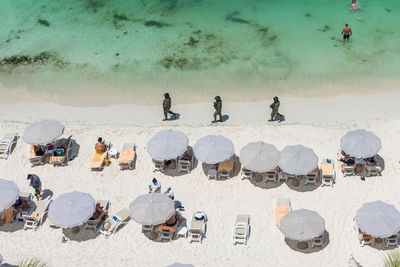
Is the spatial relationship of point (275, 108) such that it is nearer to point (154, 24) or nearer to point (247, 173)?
point (247, 173)

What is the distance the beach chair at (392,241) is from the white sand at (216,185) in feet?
1.58

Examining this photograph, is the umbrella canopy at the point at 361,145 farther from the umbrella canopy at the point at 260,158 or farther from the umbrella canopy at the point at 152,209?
the umbrella canopy at the point at 152,209

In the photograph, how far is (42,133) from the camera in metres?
21.0

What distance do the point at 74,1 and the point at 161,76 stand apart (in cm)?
1256

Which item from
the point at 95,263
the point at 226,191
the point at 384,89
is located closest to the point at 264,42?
the point at 384,89

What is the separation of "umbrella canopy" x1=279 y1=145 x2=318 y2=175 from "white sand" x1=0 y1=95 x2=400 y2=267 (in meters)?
1.02

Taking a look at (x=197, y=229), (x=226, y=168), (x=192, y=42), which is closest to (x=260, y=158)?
(x=226, y=168)

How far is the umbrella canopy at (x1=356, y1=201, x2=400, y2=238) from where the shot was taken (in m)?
16.0

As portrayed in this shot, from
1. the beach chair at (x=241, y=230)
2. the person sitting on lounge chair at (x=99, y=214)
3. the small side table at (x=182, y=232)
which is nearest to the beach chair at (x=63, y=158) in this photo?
the person sitting on lounge chair at (x=99, y=214)

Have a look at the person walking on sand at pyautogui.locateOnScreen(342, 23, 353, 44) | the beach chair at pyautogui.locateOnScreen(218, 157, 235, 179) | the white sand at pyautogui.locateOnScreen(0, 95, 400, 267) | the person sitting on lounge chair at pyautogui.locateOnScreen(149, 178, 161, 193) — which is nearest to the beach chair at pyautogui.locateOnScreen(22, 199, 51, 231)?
the white sand at pyautogui.locateOnScreen(0, 95, 400, 267)

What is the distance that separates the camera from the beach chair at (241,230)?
673 inches

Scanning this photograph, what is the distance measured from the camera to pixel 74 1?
35.9 meters

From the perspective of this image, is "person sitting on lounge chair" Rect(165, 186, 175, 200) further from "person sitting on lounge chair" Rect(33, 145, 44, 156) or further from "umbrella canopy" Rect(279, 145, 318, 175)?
"person sitting on lounge chair" Rect(33, 145, 44, 156)

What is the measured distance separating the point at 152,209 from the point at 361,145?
28.6 feet
